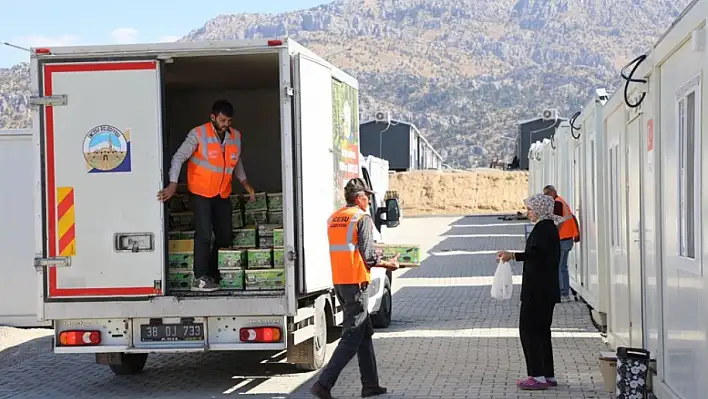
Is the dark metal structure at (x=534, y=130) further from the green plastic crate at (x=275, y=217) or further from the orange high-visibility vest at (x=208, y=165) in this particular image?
the orange high-visibility vest at (x=208, y=165)

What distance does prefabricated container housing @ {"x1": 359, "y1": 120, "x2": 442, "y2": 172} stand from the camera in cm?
6175

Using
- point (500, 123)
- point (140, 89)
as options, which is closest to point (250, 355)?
point (140, 89)

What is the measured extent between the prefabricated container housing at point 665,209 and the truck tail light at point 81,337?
4627 millimetres

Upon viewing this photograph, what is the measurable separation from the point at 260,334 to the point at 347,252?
105 cm

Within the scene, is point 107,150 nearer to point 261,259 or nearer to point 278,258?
point 261,259

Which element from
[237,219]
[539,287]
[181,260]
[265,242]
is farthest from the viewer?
[237,219]

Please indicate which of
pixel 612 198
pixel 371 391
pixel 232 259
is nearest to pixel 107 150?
pixel 232 259

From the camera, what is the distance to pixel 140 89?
9508 mm

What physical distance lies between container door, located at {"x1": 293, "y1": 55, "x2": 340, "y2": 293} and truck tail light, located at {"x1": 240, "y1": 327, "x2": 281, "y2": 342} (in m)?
0.43

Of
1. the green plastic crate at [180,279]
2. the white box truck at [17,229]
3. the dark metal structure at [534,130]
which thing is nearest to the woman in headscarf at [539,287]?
the green plastic crate at [180,279]

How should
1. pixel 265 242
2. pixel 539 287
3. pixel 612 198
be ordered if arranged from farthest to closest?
pixel 612 198
pixel 265 242
pixel 539 287

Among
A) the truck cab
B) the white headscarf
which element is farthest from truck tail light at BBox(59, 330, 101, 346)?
the truck cab

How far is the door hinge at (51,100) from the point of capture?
375 inches

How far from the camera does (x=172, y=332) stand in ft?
31.3
